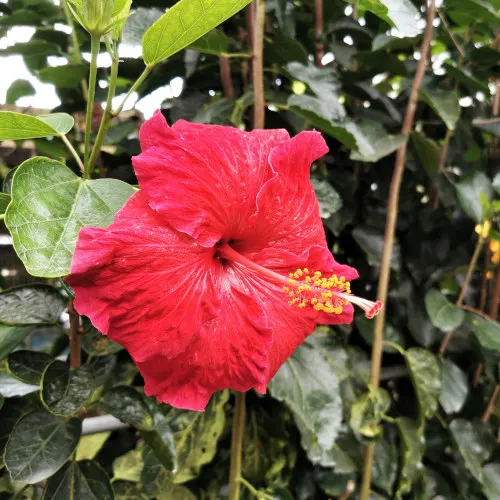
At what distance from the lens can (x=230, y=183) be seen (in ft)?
1.57

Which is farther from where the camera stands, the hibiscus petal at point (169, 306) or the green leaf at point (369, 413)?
the green leaf at point (369, 413)

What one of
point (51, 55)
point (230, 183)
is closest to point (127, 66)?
point (51, 55)

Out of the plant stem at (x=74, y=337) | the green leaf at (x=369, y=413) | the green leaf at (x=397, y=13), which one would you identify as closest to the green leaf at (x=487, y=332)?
the green leaf at (x=369, y=413)

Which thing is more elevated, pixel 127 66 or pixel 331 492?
pixel 127 66

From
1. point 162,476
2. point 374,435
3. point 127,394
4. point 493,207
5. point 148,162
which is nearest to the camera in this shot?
point 148,162

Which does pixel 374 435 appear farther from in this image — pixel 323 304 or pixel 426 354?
pixel 323 304

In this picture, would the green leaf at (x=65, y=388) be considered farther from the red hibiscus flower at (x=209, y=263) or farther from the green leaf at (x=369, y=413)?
the green leaf at (x=369, y=413)

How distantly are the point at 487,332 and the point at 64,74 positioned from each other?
0.90 meters

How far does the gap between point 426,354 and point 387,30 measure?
70 cm

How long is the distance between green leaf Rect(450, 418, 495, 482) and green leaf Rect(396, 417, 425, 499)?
0.11 meters

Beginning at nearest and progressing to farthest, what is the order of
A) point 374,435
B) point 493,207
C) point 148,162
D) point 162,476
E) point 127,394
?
point 148,162 → point 127,394 → point 162,476 → point 374,435 → point 493,207

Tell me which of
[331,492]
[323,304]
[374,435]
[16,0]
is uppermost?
[16,0]

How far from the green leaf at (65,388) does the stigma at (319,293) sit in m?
0.27

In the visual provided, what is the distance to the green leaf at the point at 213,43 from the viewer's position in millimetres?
707
